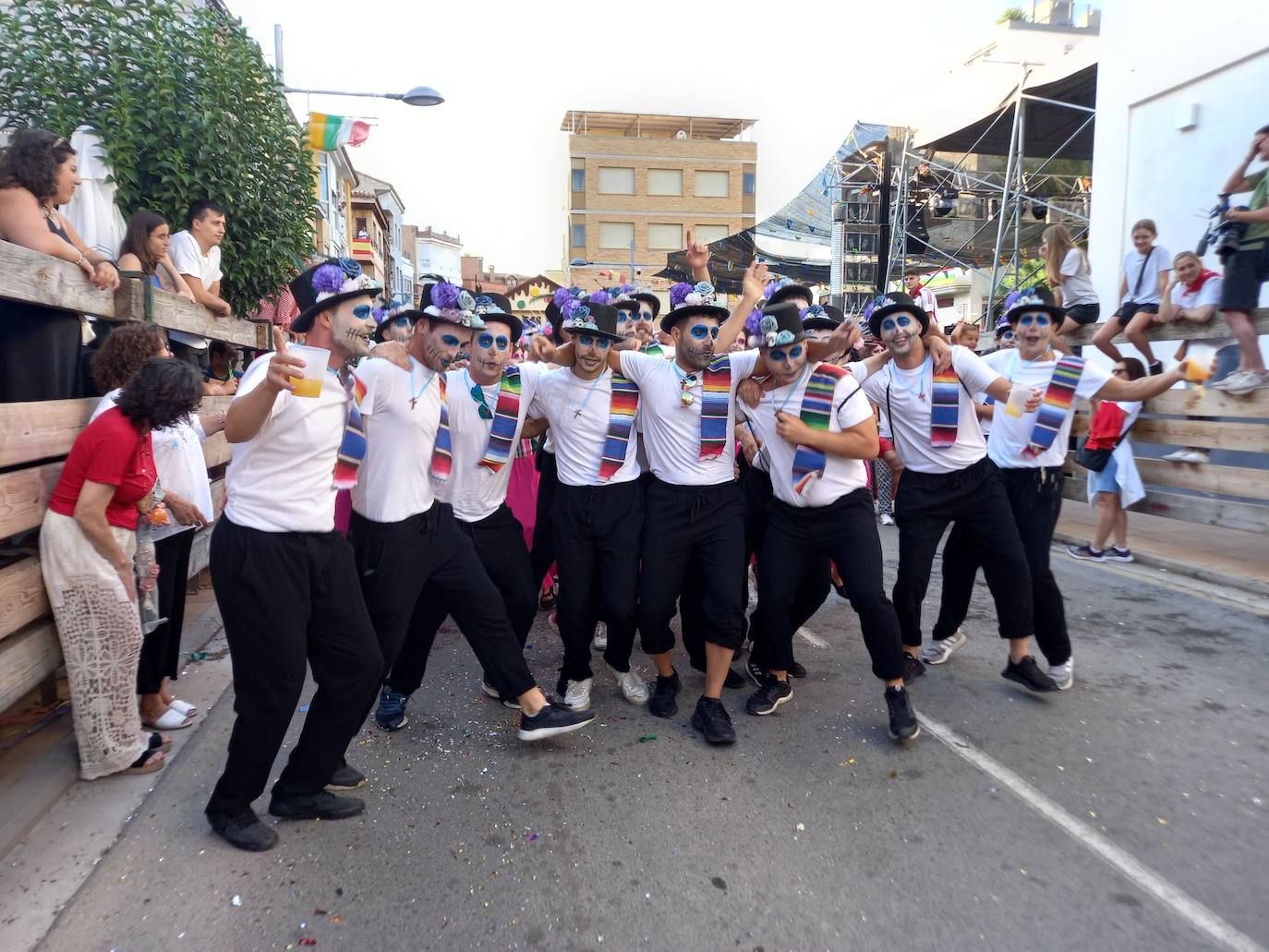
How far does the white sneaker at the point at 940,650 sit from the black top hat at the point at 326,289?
153 inches

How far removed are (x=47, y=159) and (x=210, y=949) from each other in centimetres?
371

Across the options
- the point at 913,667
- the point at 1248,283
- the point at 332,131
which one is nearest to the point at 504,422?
the point at 913,667

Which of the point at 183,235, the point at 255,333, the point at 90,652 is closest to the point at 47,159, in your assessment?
the point at 183,235

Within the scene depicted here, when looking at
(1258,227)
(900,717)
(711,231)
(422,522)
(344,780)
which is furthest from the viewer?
(711,231)

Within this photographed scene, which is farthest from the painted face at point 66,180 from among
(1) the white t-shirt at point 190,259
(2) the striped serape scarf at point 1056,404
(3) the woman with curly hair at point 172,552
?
(2) the striped serape scarf at point 1056,404

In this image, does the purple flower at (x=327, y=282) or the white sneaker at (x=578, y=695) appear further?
the white sneaker at (x=578, y=695)

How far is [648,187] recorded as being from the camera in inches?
2168

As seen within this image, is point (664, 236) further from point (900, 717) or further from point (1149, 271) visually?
point (900, 717)

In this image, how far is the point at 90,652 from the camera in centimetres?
354

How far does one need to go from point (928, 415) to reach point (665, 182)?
5423cm

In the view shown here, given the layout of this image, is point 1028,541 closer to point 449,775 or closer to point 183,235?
point 449,775

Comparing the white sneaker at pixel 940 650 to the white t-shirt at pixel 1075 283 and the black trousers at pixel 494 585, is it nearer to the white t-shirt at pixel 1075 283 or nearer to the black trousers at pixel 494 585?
the black trousers at pixel 494 585

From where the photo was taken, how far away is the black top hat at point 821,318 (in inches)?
205

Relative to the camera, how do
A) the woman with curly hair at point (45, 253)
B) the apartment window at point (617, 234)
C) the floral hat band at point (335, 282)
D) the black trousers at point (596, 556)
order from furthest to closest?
1. the apartment window at point (617, 234)
2. the black trousers at point (596, 556)
3. the woman with curly hair at point (45, 253)
4. the floral hat band at point (335, 282)
